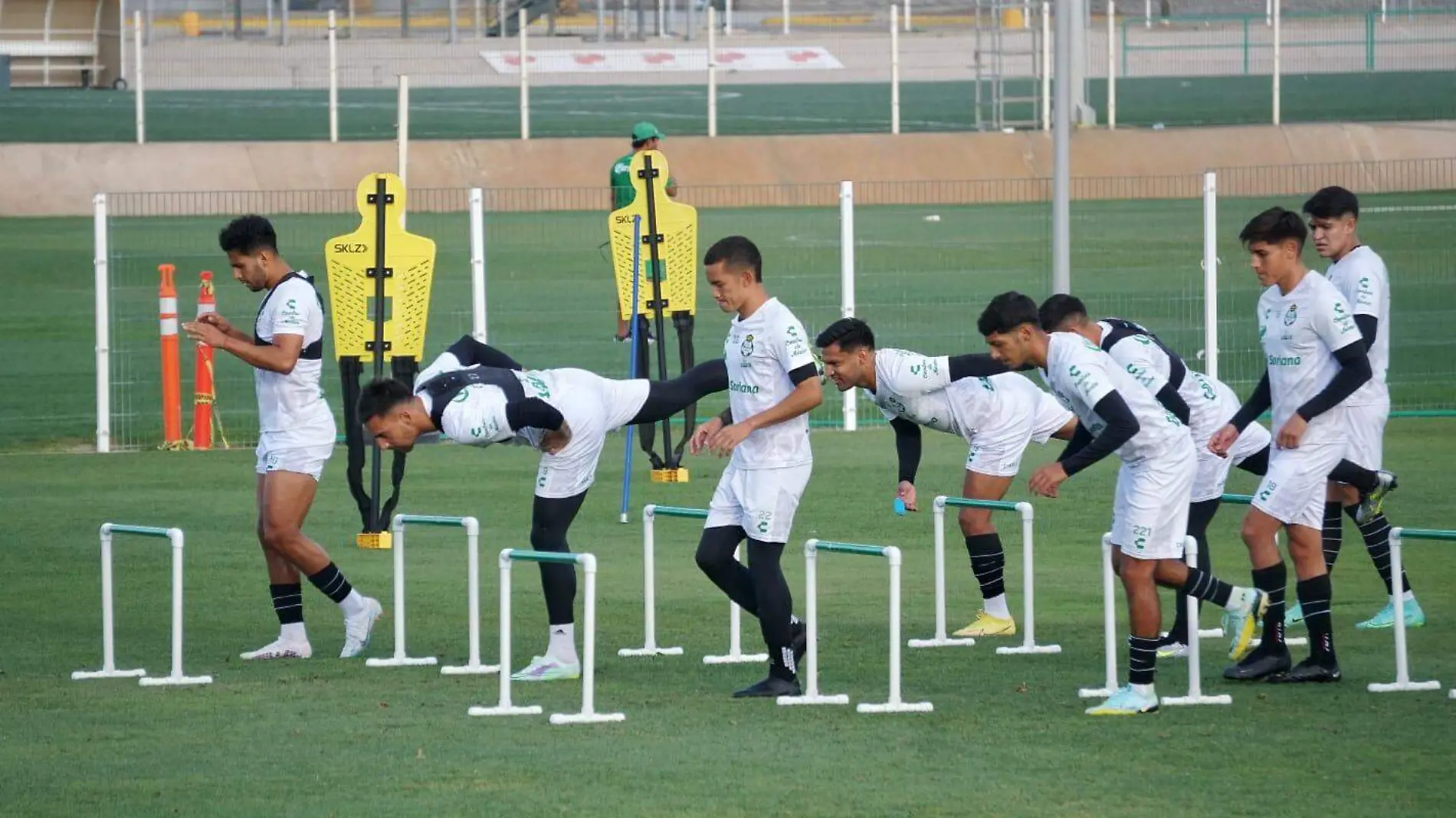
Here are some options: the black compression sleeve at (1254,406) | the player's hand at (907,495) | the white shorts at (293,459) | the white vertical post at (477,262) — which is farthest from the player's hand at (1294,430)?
the white vertical post at (477,262)

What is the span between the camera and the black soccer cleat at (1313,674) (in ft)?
30.8

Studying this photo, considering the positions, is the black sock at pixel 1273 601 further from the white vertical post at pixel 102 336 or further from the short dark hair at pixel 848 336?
the white vertical post at pixel 102 336

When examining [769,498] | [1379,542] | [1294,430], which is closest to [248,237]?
[769,498]

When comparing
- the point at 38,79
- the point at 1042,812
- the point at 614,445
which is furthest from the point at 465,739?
the point at 38,79

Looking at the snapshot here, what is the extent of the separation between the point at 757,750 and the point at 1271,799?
1895 mm

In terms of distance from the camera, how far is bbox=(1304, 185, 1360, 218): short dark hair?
10.0 metres

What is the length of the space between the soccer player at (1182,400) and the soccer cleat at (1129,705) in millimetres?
1067

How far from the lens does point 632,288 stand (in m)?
15.2

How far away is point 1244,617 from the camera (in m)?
9.25

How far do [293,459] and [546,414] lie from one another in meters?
1.74

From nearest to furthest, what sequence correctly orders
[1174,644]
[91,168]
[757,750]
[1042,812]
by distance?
1. [1042,812]
2. [757,750]
3. [1174,644]
4. [91,168]

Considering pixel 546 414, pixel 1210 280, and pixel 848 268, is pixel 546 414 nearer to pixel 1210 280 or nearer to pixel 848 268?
pixel 848 268

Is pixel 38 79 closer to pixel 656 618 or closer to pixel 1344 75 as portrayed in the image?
pixel 1344 75

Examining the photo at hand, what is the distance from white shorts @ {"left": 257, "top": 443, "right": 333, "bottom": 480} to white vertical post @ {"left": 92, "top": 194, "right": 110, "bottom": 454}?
826 cm
